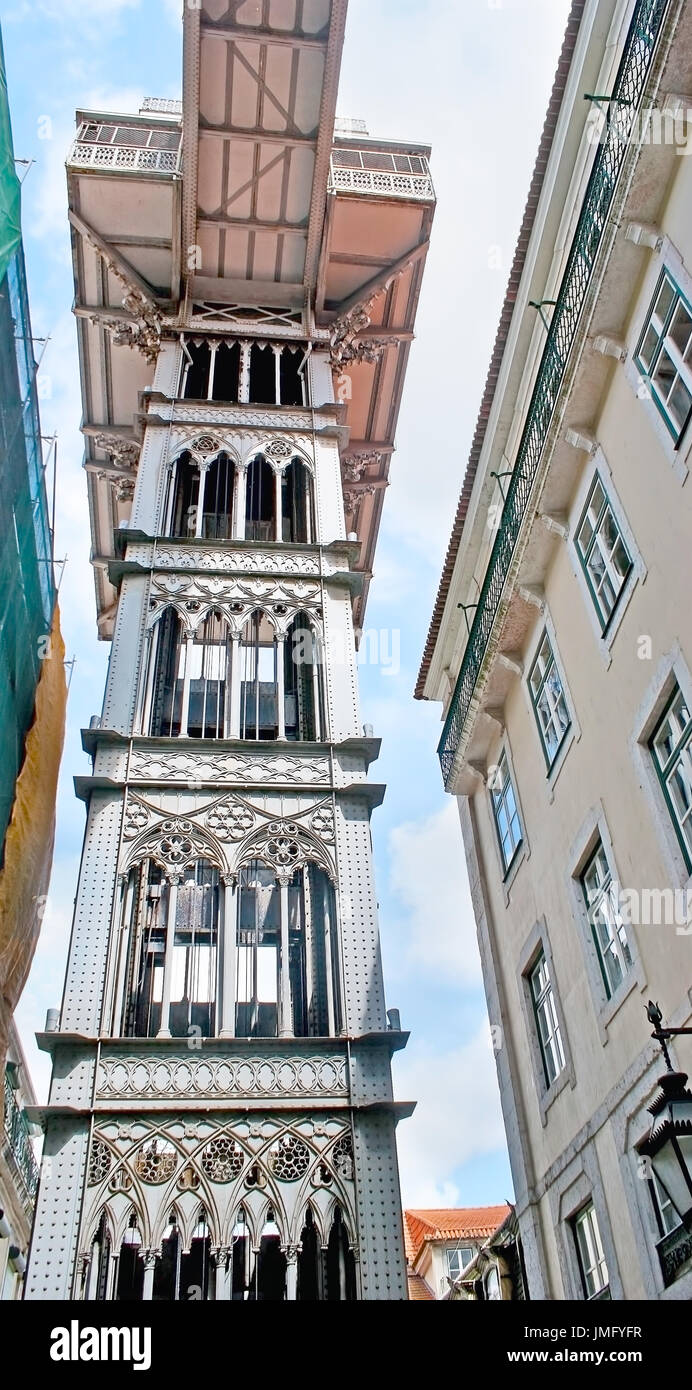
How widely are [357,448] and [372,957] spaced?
14894 mm

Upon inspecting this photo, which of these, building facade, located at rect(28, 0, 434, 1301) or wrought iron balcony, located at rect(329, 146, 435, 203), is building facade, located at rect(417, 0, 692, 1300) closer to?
building facade, located at rect(28, 0, 434, 1301)

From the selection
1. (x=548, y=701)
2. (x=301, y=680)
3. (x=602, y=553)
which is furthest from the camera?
(x=301, y=680)

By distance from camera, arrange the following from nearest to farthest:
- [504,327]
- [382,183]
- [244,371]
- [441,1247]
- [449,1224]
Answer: [504,327]
[244,371]
[382,183]
[441,1247]
[449,1224]

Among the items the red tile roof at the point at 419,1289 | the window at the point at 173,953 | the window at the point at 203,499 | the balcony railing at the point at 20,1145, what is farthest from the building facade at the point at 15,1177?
the red tile roof at the point at 419,1289

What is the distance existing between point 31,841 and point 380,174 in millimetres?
15738

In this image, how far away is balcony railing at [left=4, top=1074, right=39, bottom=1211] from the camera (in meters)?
20.3

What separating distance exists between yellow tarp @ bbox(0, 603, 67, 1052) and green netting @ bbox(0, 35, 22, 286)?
21.0 feet

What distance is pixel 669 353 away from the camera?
376 inches

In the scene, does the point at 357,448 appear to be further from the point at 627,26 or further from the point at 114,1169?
the point at 114,1169

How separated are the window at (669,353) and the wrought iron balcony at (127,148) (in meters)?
14.5

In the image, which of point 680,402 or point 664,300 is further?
point 664,300

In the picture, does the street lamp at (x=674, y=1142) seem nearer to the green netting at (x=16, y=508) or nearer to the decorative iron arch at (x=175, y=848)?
the decorative iron arch at (x=175, y=848)

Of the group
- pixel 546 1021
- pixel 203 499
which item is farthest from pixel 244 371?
pixel 546 1021

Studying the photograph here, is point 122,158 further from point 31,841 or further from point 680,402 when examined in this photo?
point 680,402
